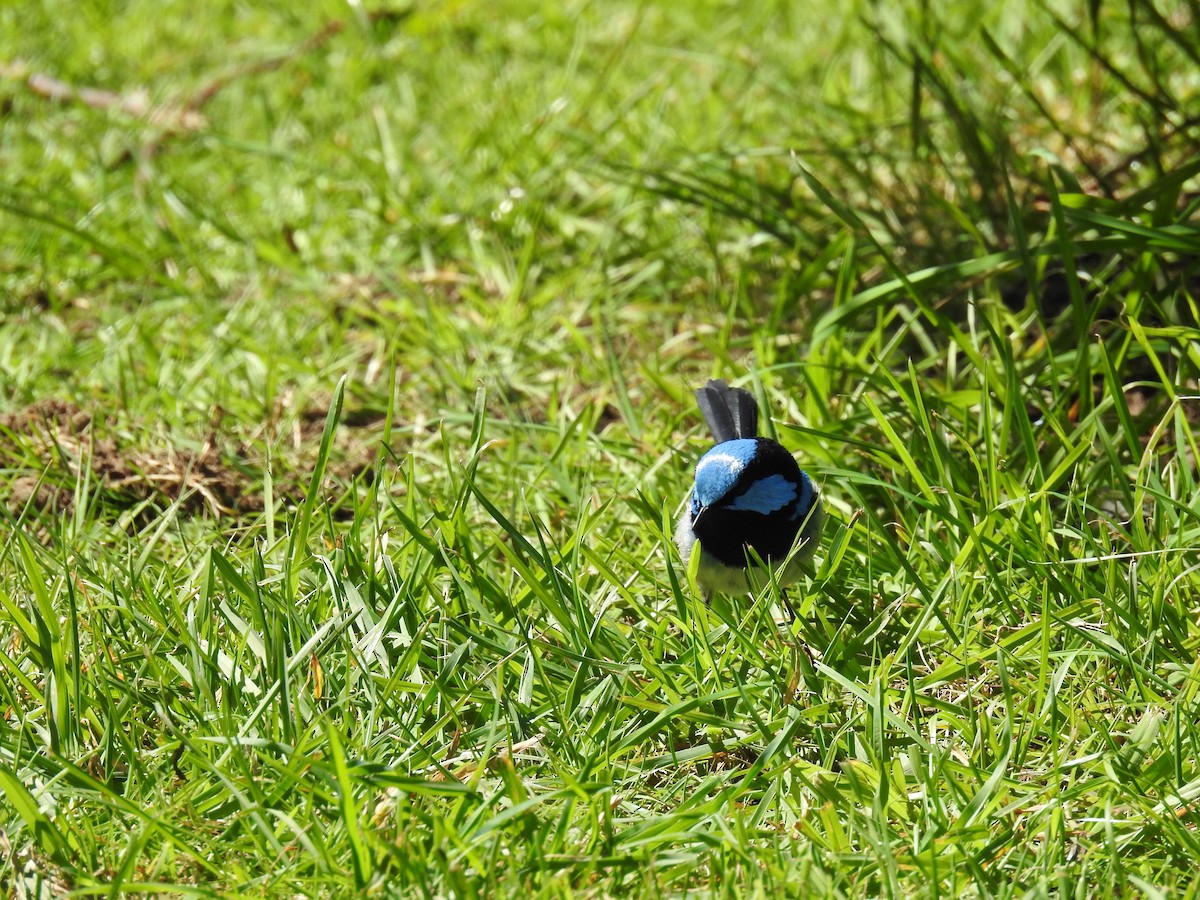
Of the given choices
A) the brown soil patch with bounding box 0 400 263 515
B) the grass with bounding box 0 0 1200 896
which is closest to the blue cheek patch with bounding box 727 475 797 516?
the grass with bounding box 0 0 1200 896

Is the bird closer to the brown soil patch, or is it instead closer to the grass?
the grass

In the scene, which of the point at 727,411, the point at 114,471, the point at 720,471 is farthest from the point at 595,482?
the point at 114,471

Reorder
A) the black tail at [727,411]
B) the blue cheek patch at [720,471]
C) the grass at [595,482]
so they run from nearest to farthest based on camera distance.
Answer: the grass at [595,482] < the blue cheek patch at [720,471] < the black tail at [727,411]

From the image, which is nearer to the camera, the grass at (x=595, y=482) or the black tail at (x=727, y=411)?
the grass at (x=595, y=482)

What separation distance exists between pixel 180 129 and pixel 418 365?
2164mm

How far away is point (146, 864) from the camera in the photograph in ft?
7.29

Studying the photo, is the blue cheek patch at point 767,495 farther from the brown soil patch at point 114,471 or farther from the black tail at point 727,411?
the brown soil patch at point 114,471

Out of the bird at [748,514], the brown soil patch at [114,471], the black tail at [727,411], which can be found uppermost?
the brown soil patch at [114,471]

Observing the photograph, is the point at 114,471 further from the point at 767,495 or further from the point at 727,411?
the point at 767,495

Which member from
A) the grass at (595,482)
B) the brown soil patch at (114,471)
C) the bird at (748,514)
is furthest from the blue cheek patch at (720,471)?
the brown soil patch at (114,471)

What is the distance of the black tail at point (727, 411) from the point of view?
11.0 ft

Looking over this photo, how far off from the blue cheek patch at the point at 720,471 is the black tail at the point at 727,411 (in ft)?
0.62

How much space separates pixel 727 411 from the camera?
3.43 meters

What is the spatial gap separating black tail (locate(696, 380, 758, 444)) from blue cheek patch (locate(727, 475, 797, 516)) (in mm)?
224
